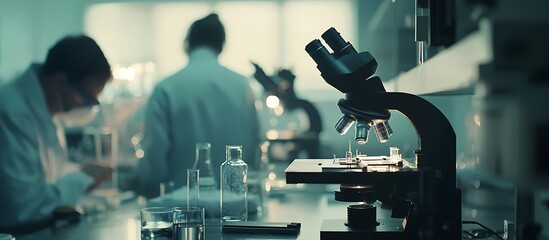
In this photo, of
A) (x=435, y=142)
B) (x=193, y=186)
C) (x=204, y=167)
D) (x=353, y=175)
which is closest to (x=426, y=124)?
(x=435, y=142)

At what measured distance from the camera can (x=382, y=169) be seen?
1110 mm

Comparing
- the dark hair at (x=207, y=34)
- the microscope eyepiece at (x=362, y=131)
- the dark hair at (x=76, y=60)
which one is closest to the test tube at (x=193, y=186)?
the microscope eyepiece at (x=362, y=131)

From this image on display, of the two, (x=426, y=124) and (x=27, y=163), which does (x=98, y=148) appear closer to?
(x=27, y=163)

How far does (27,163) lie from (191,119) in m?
0.66

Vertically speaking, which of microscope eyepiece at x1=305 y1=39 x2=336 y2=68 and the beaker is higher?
microscope eyepiece at x1=305 y1=39 x2=336 y2=68

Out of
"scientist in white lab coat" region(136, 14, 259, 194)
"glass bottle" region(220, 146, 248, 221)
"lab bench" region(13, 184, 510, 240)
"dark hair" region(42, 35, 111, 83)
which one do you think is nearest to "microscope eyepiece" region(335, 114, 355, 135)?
→ "lab bench" region(13, 184, 510, 240)

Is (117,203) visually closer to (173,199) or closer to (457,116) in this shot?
(173,199)

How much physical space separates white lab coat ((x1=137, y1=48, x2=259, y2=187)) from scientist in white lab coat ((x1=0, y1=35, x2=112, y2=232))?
22 centimetres

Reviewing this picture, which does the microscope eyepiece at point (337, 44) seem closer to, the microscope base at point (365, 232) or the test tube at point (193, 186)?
the microscope base at point (365, 232)

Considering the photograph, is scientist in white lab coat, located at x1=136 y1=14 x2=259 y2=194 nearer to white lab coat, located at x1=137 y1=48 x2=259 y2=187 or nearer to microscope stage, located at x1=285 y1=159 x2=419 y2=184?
white lab coat, located at x1=137 y1=48 x2=259 y2=187

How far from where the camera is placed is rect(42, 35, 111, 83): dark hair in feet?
7.98

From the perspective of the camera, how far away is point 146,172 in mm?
2566

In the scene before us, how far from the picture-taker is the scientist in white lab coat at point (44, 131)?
7.00ft

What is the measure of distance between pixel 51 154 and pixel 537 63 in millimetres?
2004
